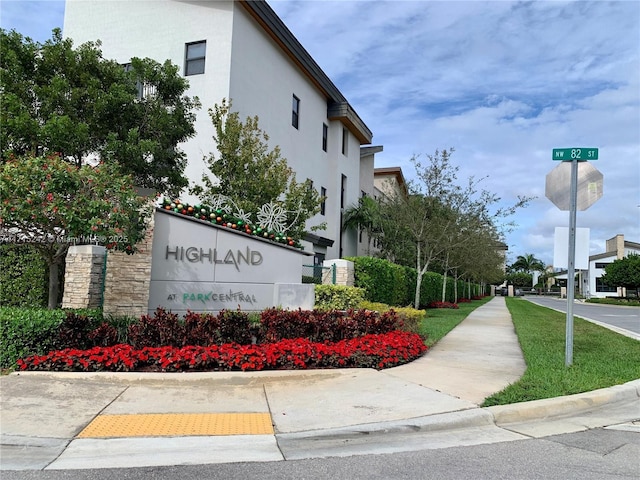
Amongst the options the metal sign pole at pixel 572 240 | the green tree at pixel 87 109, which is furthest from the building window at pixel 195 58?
the metal sign pole at pixel 572 240

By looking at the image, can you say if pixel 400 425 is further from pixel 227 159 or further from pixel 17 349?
pixel 227 159

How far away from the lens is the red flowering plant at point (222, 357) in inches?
272

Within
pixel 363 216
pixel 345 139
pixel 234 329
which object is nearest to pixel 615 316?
pixel 363 216

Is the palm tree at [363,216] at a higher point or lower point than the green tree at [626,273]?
higher

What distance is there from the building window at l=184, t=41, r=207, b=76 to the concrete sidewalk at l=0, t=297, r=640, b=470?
14.8 metres

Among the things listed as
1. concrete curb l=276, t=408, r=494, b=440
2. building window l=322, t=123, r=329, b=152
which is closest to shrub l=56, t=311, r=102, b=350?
concrete curb l=276, t=408, r=494, b=440

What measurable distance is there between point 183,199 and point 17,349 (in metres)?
11.4

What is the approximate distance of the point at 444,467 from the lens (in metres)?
4.24

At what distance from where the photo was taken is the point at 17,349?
276 inches

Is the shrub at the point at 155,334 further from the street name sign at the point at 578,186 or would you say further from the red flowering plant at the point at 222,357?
the street name sign at the point at 578,186

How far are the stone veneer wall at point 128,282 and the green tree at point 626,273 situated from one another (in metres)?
52.1

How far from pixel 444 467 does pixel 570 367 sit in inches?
199

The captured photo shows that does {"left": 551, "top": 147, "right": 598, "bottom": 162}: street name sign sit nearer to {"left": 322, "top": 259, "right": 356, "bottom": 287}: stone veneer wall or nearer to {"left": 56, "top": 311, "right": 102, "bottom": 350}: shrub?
{"left": 322, "top": 259, "right": 356, "bottom": 287}: stone veneer wall

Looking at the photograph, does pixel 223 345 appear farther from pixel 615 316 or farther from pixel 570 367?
pixel 615 316
